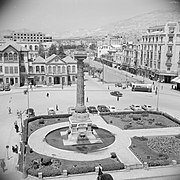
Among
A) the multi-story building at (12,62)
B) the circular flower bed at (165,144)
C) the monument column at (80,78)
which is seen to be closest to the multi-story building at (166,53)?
the multi-story building at (12,62)

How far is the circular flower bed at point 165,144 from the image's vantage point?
18.4 meters

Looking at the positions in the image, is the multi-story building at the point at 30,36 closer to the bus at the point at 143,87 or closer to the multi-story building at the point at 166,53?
the multi-story building at the point at 166,53

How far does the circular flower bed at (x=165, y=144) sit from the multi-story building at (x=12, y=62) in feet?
102

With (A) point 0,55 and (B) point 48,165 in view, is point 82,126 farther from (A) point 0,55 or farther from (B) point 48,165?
(A) point 0,55

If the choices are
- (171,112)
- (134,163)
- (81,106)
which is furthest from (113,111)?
(134,163)

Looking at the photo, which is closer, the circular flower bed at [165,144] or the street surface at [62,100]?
the circular flower bed at [165,144]

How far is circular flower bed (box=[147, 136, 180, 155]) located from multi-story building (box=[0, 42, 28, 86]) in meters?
31.2

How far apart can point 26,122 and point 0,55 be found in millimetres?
24007

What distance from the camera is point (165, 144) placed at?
19.6 meters

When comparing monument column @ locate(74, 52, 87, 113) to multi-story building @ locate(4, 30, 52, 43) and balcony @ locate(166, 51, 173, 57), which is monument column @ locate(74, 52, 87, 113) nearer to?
balcony @ locate(166, 51, 173, 57)

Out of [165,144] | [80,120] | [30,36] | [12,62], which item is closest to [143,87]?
[165,144]

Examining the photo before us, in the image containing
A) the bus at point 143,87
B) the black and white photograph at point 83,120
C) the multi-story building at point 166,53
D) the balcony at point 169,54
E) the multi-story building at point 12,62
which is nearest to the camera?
the black and white photograph at point 83,120

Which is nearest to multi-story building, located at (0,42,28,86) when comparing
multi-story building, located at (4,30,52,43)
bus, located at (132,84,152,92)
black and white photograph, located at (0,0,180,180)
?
black and white photograph, located at (0,0,180,180)

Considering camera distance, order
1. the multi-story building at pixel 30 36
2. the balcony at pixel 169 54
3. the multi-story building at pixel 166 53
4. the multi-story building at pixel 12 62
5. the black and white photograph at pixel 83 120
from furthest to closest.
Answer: the multi-story building at pixel 30 36
the balcony at pixel 169 54
the multi-story building at pixel 166 53
the multi-story building at pixel 12 62
the black and white photograph at pixel 83 120
